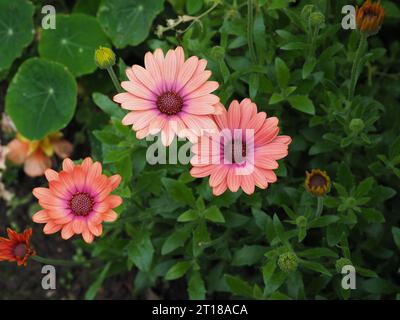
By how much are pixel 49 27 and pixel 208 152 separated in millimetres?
1228

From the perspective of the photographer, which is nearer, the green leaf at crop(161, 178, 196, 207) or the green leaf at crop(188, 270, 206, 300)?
the green leaf at crop(161, 178, 196, 207)

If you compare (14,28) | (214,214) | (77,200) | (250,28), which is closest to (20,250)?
(77,200)

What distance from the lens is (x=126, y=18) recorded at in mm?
2420

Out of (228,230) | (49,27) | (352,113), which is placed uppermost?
(49,27)

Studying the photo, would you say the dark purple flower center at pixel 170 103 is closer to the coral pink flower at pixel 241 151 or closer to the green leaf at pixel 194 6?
the coral pink flower at pixel 241 151

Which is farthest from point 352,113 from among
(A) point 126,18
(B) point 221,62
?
(A) point 126,18

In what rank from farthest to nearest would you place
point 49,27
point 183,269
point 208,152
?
1. point 49,27
2. point 183,269
3. point 208,152

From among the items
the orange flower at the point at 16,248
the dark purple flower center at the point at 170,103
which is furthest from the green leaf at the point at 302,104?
the orange flower at the point at 16,248

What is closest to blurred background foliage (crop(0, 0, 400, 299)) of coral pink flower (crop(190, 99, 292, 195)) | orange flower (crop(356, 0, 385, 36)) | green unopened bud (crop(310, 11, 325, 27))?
green unopened bud (crop(310, 11, 325, 27))

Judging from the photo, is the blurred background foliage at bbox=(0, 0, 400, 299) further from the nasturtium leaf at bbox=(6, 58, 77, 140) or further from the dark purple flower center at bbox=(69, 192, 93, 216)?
the dark purple flower center at bbox=(69, 192, 93, 216)

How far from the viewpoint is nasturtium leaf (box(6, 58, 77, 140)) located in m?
2.38

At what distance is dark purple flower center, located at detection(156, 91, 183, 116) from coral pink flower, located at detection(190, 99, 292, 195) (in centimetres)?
11
